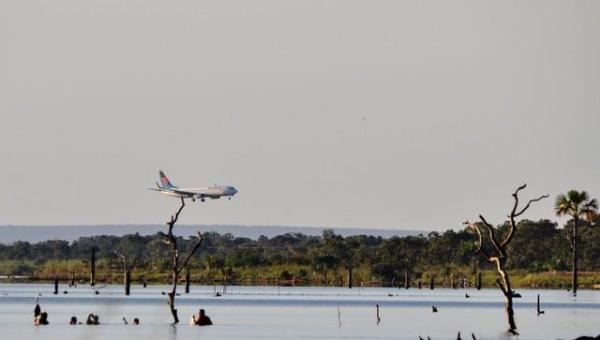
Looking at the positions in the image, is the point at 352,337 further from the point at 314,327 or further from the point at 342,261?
the point at 342,261

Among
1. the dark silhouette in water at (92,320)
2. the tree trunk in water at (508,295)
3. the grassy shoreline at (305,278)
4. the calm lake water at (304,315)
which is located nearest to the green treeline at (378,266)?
the grassy shoreline at (305,278)

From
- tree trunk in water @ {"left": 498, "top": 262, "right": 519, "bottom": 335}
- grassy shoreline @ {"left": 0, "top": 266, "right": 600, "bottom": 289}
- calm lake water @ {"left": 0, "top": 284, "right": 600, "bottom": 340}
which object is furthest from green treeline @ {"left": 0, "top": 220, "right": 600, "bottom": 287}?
tree trunk in water @ {"left": 498, "top": 262, "right": 519, "bottom": 335}

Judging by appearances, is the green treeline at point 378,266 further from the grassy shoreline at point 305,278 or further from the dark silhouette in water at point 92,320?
the dark silhouette in water at point 92,320

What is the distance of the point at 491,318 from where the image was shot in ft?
342

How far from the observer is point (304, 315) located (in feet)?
348

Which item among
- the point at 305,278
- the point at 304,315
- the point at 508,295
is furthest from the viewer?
the point at 305,278

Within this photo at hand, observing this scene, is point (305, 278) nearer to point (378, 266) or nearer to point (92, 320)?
point (378, 266)

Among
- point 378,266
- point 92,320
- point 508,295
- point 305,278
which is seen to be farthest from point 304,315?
point 378,266

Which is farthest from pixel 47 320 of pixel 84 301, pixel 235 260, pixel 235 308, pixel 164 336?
pixel 235 260

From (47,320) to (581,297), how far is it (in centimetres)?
6045

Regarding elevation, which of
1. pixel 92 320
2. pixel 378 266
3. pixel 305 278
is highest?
pixel 378 266

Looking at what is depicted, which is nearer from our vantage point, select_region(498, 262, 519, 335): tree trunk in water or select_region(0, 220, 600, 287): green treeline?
select_region(498, 262, 519, 335): tree trunk in water

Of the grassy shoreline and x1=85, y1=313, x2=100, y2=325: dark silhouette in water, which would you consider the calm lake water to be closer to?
x1=85, y1=313, x2=100, y2=325: dark silhouette in water

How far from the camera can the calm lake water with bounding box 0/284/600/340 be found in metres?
85.7
